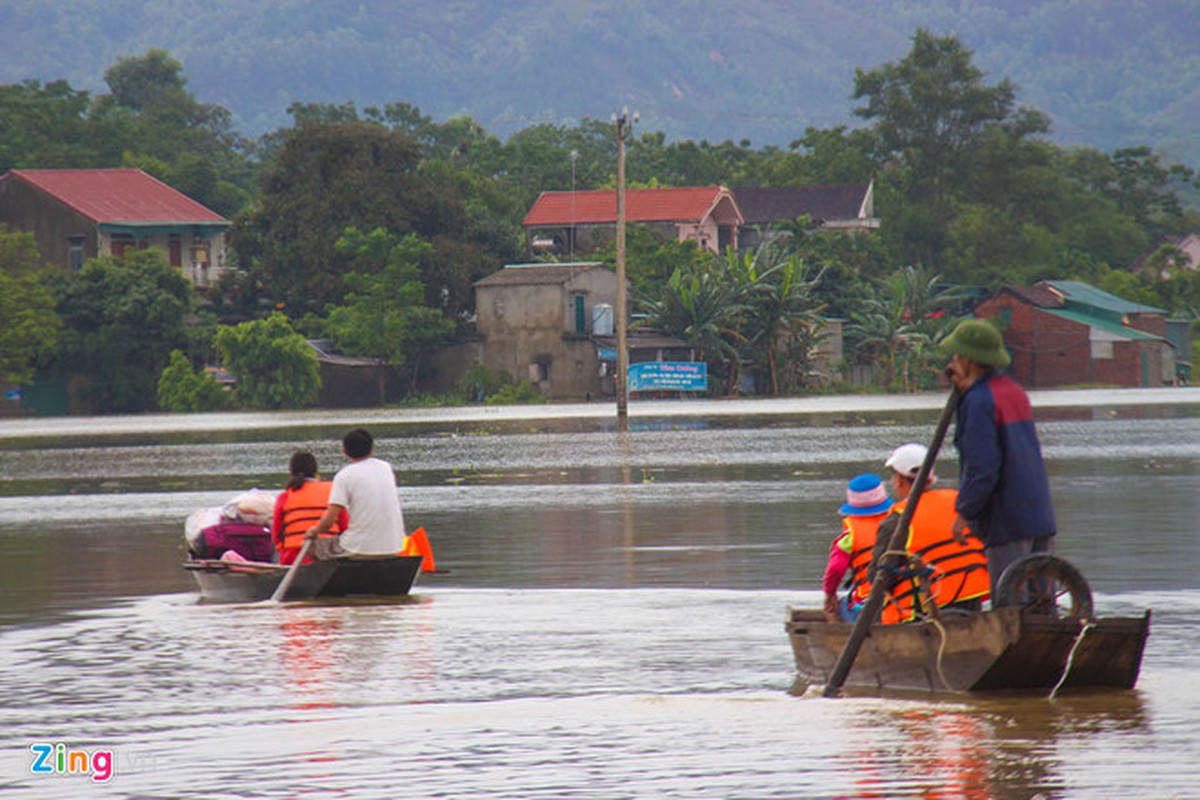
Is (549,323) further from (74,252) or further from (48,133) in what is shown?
(48,133)

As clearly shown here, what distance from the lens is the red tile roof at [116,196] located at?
8369 centimetres

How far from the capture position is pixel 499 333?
8112cm

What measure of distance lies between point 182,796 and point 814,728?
3.13 metres

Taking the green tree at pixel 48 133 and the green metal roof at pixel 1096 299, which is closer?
the green metal roof at pixel 1096 299

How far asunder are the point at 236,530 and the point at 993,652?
9.06 m

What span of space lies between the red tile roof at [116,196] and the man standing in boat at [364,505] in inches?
2740

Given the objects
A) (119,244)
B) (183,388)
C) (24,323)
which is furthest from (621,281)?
(119,244)

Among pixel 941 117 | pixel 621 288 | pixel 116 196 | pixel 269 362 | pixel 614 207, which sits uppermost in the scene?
pixel 941 117

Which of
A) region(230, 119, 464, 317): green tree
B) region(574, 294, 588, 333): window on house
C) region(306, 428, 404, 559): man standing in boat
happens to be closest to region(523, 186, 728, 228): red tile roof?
region(230, 119, 464, 317): green tree

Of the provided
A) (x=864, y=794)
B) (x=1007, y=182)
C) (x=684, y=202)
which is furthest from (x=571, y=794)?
(x=1007, y=182)

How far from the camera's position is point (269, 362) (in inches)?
3004

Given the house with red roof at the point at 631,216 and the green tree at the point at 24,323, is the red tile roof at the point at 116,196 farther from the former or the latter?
the house with red roof at the point at 631,216

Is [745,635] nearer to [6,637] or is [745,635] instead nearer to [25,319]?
[6,637]

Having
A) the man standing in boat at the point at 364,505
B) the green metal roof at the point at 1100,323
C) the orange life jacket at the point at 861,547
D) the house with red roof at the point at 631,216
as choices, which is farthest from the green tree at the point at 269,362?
the orange life jacket at the point at 861,547
